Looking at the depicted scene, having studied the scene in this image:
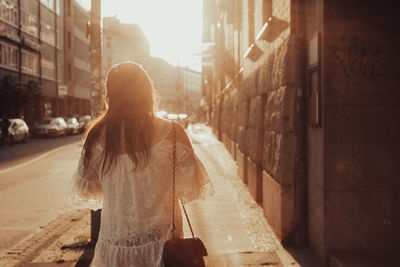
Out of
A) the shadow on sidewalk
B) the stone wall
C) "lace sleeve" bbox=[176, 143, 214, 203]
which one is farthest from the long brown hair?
the shadow on sidewalk

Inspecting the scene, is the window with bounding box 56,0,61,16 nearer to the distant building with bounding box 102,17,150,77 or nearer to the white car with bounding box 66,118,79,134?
the white car with bounding box 66,118,79,134

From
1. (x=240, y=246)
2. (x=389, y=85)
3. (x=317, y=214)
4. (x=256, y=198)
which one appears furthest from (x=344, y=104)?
(x=256, y=198)

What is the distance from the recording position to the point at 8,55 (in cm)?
3512

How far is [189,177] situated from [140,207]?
317mm

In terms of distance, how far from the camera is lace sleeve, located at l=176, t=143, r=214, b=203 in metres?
2.54

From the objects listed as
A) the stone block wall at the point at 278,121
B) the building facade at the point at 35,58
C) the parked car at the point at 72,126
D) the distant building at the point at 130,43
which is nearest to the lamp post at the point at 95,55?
the stone block wall at the point at 278,121

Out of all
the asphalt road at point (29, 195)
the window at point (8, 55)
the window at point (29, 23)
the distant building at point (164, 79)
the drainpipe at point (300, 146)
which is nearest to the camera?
the drainpipe at point (300, 146)

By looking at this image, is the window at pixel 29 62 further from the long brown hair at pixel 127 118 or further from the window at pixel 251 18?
the long brown hair at pixel 127 118

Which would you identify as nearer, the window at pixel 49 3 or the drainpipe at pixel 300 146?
the drainpipe at pixel 300 146

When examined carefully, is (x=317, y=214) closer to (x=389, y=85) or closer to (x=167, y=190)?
(x=389, y=85)

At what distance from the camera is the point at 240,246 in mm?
5625

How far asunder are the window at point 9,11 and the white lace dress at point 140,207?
3468 centimetres

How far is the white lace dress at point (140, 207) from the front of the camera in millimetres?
2480

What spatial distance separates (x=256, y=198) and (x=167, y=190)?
612 cm
